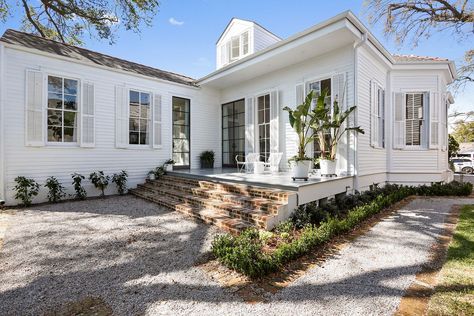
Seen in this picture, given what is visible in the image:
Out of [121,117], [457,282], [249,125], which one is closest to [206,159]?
[249,125]

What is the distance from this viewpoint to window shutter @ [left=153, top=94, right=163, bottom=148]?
877 centimetres

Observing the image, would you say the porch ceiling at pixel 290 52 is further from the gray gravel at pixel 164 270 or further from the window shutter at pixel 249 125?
the gray gravel at pixel 164 270

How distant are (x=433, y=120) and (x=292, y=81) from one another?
502cm

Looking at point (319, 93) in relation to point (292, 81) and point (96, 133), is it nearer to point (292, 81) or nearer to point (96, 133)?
point (292, 81)

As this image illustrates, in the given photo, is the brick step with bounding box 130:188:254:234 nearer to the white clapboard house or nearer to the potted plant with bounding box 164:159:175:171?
the white clapboard house

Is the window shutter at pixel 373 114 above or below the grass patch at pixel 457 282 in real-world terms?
above

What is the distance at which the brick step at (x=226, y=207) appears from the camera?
14.0ft

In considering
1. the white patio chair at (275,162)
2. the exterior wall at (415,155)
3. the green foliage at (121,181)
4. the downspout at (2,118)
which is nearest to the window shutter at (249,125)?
the white patio chair at (275,162)

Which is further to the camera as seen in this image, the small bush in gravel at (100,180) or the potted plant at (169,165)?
the potted plant at (169,165)

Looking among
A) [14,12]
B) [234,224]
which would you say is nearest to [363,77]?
[234,224]

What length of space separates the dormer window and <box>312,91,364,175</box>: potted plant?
19.5 feet

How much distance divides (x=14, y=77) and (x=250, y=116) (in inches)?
269

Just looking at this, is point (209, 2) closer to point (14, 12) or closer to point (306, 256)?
point (14, 12)

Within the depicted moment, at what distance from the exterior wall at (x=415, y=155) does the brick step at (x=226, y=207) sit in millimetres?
6262
